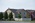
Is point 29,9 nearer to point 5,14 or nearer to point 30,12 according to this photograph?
point 30,12

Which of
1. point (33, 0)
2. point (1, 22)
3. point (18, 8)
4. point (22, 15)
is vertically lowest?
point (1, 22)

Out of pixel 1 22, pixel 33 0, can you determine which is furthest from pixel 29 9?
pixel 1 22

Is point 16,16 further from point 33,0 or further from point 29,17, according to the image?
point 33,0

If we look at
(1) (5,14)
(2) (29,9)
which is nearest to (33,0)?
(2) (29,9)

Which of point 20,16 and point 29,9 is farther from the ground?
point 29,9

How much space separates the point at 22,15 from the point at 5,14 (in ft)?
0.89

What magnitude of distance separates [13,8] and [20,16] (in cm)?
17

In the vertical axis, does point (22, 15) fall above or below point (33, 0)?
below

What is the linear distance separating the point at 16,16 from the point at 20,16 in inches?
2.5

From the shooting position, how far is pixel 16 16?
96 centimetres

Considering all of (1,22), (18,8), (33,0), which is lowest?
(1,22)

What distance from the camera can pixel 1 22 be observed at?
96 centimetres

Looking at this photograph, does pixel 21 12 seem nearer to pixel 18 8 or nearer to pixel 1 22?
pixel 18 8

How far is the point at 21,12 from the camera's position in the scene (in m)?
0.97
